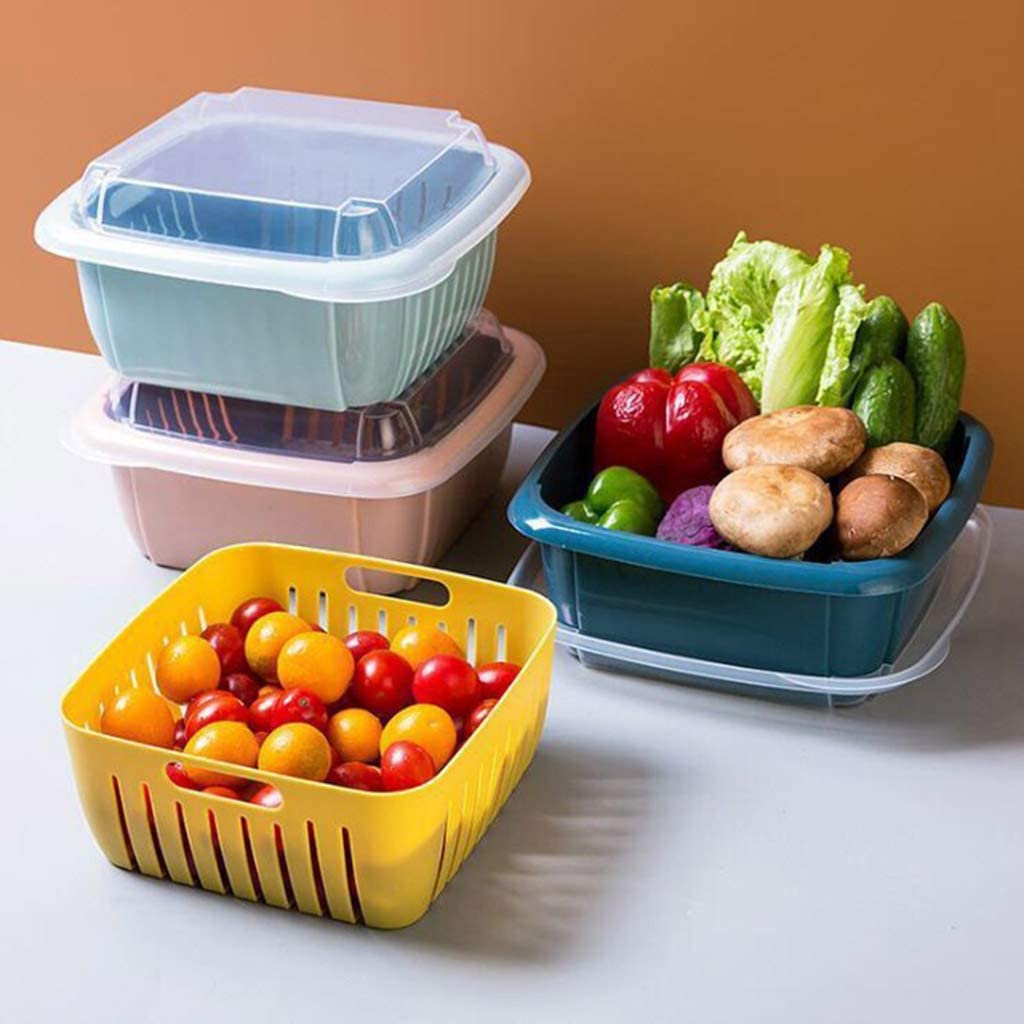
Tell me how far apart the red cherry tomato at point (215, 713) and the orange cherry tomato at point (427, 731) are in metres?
0.09

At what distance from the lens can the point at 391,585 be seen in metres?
1.21

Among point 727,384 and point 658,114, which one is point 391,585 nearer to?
point 727,384

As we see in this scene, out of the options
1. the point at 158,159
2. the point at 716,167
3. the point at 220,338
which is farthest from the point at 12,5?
the point at 716,167

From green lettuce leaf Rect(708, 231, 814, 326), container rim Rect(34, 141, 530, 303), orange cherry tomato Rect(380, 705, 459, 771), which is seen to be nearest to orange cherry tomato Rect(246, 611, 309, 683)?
orange cherry tomato Rect(380, 705, 459, 771)

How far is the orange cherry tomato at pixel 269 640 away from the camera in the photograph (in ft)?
3.37

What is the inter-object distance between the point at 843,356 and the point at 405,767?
1.51ft

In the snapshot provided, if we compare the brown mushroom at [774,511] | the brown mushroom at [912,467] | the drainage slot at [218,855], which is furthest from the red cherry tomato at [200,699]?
the brown mushroom at [912,467]

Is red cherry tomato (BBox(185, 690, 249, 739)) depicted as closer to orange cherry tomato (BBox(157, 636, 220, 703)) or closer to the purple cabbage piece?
orange cherry tomato (BBox(157, 636, 220, 703))

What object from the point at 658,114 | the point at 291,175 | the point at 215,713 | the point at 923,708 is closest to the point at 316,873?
the point at 215,713

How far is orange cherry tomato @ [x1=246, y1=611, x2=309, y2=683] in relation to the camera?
103 cm

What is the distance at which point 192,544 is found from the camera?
48.7 inches

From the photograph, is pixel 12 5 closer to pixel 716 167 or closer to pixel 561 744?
pixel 716 167

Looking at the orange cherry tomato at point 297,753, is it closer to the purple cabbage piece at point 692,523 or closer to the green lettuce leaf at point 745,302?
the purple cabbage piece at point 692,523

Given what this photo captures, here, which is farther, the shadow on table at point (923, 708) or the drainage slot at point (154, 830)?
the shadow on table at point (923, 708)
